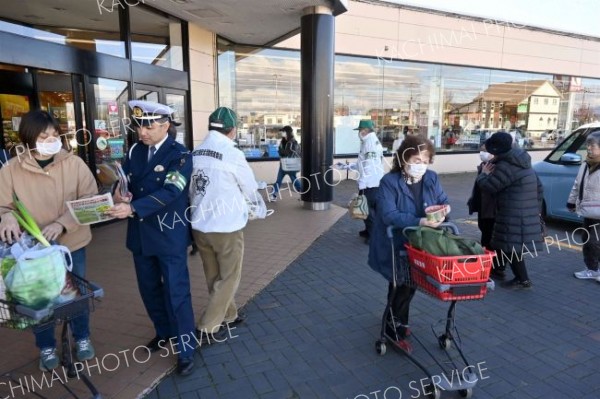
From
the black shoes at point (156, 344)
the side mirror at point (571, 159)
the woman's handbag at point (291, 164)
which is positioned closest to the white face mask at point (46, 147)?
the black shoes at point (156, 344)

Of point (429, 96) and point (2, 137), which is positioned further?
point (429, 96)

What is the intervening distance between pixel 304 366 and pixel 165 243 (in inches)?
56.5

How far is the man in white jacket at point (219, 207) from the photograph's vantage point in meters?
3.23

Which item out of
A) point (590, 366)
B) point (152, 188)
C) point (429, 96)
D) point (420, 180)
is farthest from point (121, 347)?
point (429, 96)

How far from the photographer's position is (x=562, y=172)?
23.2 ft

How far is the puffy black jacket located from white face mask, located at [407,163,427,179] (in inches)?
71.4

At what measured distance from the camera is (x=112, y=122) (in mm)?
7352

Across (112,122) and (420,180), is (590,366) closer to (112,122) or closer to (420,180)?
(420,180)

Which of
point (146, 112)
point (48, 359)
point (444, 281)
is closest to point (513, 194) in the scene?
point (444, 281)

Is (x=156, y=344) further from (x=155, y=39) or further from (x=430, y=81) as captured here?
(x=430, y=81)

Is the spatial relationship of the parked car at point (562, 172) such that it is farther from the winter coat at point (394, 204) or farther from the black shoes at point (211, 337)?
the black shoes at point (211, 337)

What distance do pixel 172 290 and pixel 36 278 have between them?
1038 millimetres

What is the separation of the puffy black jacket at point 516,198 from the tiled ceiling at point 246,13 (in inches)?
195

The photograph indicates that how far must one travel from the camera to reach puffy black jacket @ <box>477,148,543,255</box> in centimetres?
446
